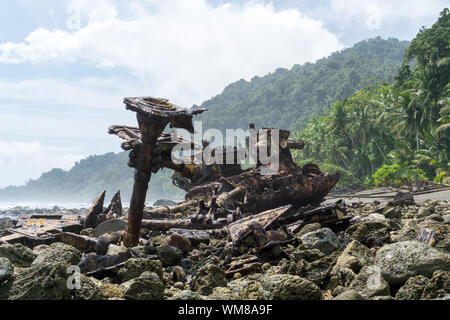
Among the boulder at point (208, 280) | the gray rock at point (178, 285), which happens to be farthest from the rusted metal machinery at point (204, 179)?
the boulder at point (208, 280)

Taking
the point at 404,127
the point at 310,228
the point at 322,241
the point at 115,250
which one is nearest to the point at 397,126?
the point at 404,127

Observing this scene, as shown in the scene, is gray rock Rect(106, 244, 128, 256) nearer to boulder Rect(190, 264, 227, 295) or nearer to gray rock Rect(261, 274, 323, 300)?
boulder Rect(190, 264, 227, 295)

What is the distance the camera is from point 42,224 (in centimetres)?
892

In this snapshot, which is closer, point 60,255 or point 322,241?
point 60,255

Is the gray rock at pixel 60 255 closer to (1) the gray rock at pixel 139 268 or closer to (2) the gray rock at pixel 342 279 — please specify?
(1) the gray rock at pixel 139 268

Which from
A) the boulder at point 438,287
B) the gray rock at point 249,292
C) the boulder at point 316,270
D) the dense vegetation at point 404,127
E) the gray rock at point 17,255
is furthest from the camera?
the dense vegetation at point 404,127

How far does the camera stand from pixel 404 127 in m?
35.7

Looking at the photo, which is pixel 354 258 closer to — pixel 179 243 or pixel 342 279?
pixel 342 279

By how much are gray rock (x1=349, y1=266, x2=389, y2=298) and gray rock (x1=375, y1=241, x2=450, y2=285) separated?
0.18 metres

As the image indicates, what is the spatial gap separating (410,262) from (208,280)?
1.95 m

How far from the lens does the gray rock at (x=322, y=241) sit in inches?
197

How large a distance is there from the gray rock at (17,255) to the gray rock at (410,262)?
430cm

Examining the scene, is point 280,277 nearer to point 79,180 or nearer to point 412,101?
point 412,101

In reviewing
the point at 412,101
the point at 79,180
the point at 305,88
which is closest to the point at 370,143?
the point at 412,101
